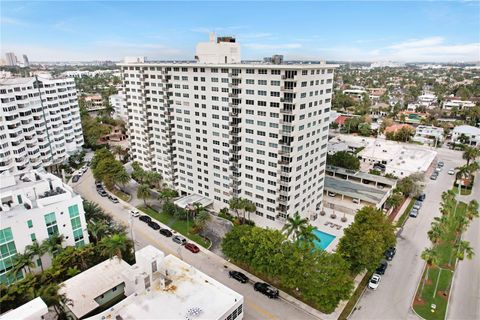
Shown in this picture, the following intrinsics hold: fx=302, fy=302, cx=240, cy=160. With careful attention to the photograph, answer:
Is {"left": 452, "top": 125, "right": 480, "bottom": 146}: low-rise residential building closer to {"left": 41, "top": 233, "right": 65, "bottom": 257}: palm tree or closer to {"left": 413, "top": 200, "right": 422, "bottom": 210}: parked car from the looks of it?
{"left": 413, "top": 200, "right": 422, "bottom": 210}: parked car

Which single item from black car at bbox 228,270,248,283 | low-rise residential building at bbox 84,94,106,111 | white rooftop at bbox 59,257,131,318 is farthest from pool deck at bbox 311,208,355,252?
low-rise residential building at bbox 84,94,106,111

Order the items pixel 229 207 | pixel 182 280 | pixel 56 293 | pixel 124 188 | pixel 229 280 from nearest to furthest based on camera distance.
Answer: pixel 56 293 → pixel 182 280 → pixel 229 280 → pixel 229 207 → pixel 124 188

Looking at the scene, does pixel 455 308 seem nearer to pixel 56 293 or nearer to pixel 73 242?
pixel 56 293

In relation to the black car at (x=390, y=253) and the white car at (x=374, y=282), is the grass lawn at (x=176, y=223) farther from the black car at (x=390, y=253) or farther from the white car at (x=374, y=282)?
the black car at (x=390, y=253)

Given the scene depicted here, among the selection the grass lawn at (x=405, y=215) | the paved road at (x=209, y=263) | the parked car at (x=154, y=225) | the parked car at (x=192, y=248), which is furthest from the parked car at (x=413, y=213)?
the parked car at (x=154, y=225)

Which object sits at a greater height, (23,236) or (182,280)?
(23,236)

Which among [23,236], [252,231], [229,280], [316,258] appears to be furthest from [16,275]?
[316,258]
